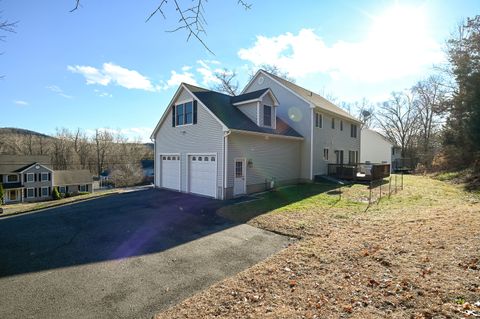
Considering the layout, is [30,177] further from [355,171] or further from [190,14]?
[190,14]

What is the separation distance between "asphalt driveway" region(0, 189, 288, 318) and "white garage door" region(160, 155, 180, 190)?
6010 mm

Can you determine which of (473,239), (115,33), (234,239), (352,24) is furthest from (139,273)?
(473,239)

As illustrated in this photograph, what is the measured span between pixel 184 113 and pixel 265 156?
221 inches

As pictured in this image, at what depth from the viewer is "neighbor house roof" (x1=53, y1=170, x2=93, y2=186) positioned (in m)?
38.2


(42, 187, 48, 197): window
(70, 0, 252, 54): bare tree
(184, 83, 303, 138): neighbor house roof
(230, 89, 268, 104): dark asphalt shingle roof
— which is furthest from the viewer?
(42, 187, 48, 197): window

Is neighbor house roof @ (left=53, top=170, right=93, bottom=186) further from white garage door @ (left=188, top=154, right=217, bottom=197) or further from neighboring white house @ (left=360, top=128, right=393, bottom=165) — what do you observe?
neighboring white house @ (left=360, top=128, right=393, bottom=165)

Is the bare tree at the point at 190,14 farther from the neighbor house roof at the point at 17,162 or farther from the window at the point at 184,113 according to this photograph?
the neighbor house roof at the point at 17,162

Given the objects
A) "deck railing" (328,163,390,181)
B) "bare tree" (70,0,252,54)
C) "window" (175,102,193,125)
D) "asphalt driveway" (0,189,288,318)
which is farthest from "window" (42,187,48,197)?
"bare tree" (70,0,252,54)

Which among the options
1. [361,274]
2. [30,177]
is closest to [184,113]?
[361,274]

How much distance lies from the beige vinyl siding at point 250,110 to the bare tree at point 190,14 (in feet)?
38.0

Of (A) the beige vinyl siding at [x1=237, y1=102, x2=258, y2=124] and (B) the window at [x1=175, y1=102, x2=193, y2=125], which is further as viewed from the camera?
(A) the beige vinyl siding at [x1=237, y1=102, x2=258, y2=124]

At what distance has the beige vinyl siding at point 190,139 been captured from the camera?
12.8m

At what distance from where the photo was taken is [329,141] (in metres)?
19.9

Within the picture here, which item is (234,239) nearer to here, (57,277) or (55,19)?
(57,277)
